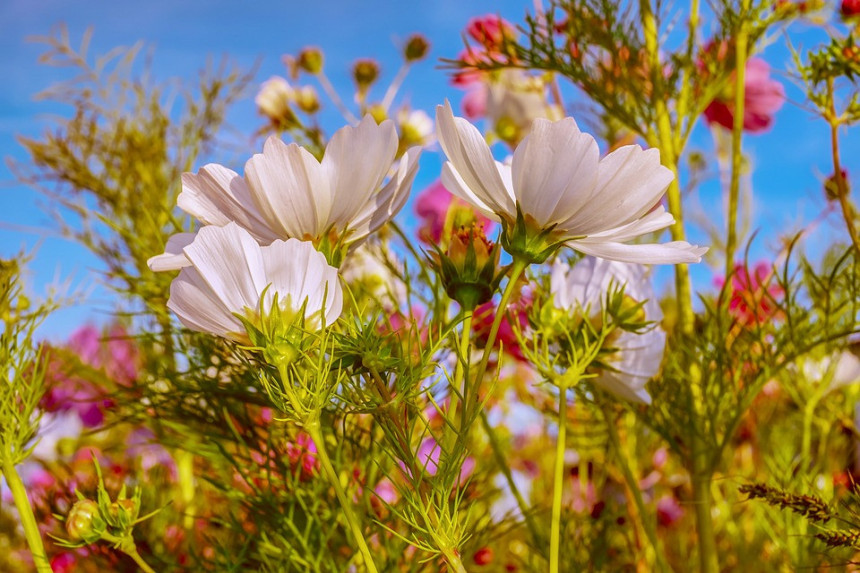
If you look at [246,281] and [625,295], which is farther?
[625,295]

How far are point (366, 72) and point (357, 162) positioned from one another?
2.17 ft

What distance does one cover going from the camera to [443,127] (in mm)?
260

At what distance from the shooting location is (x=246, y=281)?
0.25 m

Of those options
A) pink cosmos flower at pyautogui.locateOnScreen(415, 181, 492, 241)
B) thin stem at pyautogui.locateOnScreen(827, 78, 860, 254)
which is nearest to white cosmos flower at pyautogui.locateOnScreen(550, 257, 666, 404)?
thin stem at pyautogui.locateOnScreen(827, 78, 860, 254)

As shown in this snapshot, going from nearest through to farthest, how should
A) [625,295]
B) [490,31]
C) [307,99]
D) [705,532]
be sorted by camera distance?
[625,295], [705,532], [490,31], [307,99]

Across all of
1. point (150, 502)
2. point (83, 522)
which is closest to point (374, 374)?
point (83, 522)

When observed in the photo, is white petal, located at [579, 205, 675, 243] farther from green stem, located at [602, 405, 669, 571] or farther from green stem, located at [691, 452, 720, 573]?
green stem, located at [691, 452, 720, 573]

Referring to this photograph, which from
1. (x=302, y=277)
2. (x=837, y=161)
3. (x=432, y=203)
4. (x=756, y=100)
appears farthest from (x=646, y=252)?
(x=432, y=203)

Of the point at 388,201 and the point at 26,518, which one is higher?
the point at 388,201

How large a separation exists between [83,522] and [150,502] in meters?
0.33

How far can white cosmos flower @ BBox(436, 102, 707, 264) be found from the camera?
0.85ft

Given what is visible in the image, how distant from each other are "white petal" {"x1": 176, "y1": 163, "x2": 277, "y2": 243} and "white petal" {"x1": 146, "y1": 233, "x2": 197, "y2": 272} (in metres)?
0.01

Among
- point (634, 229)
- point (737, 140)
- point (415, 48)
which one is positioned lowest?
point (634, 229)

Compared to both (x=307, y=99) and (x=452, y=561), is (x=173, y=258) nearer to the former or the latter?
(x=452, y=561)
